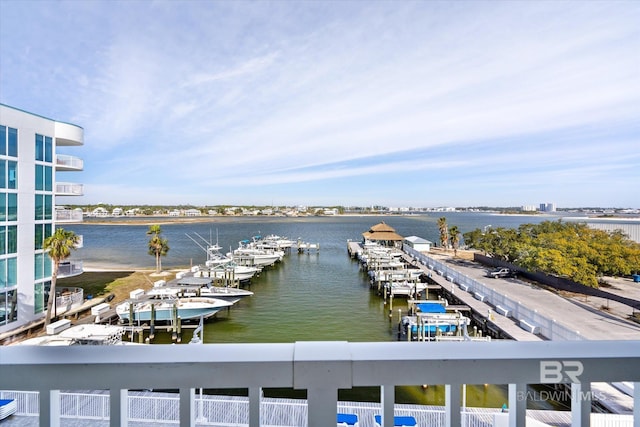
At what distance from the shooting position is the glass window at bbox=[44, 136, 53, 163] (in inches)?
630

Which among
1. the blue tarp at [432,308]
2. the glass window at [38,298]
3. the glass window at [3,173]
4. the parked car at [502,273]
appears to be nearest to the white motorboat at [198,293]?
the glass window at [38,298]

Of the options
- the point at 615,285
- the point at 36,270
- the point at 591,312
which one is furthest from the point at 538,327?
the point at 36,270

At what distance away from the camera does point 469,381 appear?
39.8 inches

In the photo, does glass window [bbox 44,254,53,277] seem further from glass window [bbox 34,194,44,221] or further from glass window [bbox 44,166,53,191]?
glass window [bbox 44,166,53,191]

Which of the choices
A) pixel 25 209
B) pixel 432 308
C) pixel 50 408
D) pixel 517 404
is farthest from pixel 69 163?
pixel 517 404

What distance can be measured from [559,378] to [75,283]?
107 ft

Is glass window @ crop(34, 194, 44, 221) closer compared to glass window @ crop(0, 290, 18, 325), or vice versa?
glass window @ crop(0, 290, 18, 325)

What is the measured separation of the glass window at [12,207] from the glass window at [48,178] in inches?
64.5

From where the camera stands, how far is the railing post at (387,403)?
1.05 meters

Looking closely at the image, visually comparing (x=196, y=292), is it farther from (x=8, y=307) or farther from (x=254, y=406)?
(x=254, y=406)

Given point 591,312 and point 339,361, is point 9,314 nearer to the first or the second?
point 339,361

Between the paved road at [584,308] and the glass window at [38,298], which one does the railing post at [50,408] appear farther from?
the glass window at [38,298]

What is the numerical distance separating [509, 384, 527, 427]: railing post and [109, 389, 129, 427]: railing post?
3.95ft

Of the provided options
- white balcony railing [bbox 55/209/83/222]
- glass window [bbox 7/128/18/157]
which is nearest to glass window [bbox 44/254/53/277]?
white balcony railing [bbox 55/209/83/222]
